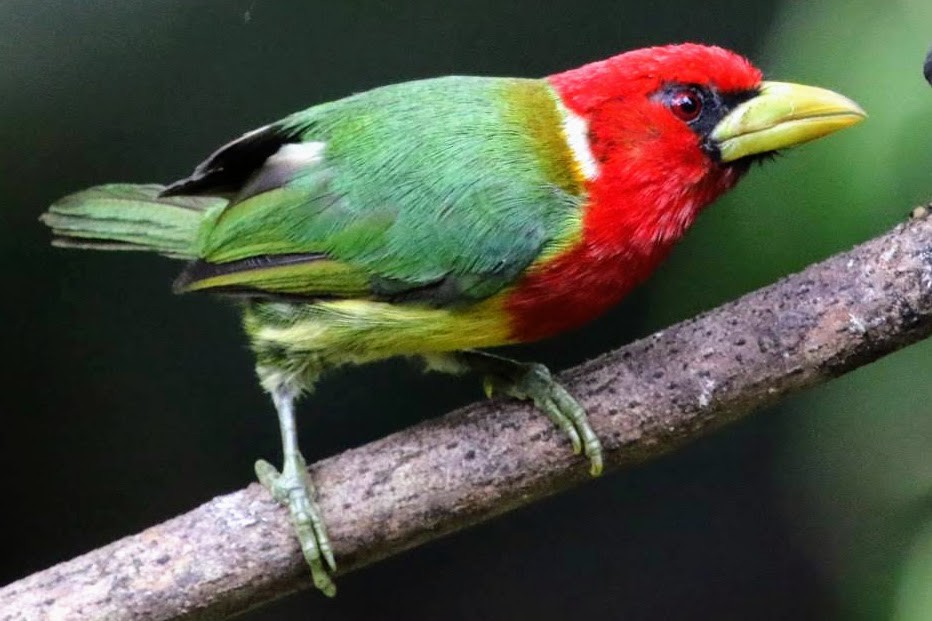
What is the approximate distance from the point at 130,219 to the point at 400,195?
64cm

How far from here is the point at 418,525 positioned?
152cm

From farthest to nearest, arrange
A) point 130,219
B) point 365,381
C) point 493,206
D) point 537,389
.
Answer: point 365,381 → point 130,219 → point 537,389 → point 493,206

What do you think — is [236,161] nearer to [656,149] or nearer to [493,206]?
[493,206]

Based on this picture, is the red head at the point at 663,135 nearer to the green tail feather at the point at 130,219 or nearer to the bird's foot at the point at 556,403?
the bird's foot at the point at 556,403

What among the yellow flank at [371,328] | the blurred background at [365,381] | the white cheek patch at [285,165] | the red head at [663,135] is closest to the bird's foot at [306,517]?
the yellow flank at [371,328]

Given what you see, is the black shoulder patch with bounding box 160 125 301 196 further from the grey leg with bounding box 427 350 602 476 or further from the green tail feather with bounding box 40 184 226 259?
the grey leg with bounding box 427 350 602 476

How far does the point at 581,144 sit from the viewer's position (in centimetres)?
154

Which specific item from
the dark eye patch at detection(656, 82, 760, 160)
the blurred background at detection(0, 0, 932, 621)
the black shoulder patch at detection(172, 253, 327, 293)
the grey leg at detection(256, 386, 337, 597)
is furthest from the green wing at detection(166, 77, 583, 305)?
the blurred background at detection(0, 0, 932, 621)

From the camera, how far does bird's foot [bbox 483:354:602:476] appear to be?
1.53m

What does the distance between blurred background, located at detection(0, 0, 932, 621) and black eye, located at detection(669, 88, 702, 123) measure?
418mm

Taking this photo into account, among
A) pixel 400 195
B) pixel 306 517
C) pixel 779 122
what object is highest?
pixel 779 122

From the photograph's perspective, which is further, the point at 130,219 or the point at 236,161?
the point at 130,219

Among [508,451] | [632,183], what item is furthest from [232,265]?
[632,183]

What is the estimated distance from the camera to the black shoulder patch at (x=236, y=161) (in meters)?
1.67
